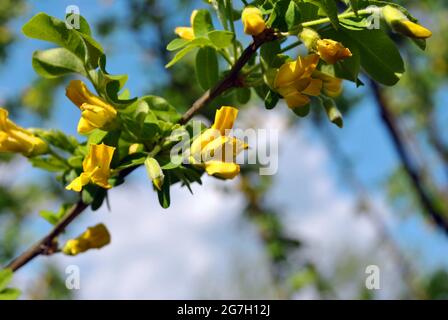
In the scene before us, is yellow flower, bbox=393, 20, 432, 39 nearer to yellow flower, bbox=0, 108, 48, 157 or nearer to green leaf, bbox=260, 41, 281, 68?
green leaf, bbox=260, 41, 281, 68

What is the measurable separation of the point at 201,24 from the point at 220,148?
0.77 ft

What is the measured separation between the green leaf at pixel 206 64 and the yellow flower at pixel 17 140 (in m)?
0.30

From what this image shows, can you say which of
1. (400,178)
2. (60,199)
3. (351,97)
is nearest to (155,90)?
(60,199)

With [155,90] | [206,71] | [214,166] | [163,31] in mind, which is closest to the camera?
[214,166]

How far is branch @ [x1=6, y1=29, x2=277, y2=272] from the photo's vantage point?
773 mm

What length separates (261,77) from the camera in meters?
0.85

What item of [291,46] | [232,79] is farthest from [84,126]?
[291,46]

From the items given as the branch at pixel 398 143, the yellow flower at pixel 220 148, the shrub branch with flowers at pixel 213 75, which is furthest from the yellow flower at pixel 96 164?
the branch at pixel 398 143

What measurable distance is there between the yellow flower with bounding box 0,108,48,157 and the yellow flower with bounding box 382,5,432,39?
602 millimetres

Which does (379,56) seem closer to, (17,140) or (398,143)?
(17,140)

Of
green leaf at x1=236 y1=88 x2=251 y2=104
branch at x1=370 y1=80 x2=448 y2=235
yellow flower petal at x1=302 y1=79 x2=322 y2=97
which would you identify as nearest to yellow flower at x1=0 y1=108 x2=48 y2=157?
green leaf at x1=236 y1=88 x2=251 y2=104

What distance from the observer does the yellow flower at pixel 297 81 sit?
752 mm
